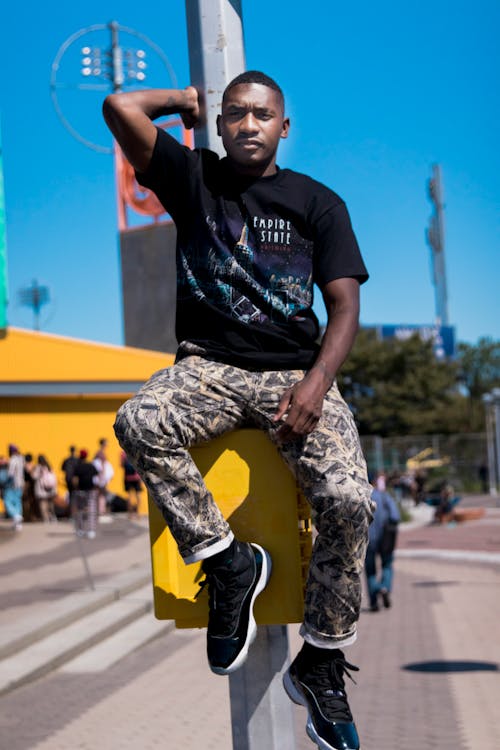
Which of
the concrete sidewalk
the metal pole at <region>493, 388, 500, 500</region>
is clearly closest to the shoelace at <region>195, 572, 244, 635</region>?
the concrete sidewalk

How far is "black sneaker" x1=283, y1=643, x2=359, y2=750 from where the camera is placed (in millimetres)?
2736

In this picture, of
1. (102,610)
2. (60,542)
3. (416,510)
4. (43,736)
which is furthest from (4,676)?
(416,510)

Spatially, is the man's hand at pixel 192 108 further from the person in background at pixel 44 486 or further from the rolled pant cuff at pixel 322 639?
the person in background at pixel 44 486

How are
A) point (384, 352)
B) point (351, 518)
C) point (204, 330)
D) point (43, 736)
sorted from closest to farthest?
point (351, 518)
point (204, 330)
point (43, 736)
point (384, 352)

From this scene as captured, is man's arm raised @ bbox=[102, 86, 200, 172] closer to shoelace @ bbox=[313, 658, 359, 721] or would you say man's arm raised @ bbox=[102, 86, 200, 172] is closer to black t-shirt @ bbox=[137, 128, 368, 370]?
black t-shirt @ bbox=[137, 128, 368, 370]

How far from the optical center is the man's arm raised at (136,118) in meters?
2.81

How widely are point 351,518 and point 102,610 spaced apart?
10.3 metres

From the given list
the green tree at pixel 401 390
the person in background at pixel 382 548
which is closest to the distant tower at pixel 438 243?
the green tree at pixel 401 390

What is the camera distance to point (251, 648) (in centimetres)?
295

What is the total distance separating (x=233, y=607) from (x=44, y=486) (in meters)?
23.3

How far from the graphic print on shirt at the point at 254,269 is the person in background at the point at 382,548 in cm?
1132

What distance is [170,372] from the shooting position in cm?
286

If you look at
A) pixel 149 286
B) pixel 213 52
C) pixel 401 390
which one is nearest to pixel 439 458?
pixel 149 286

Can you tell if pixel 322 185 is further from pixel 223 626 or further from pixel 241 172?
pixel 223 626
